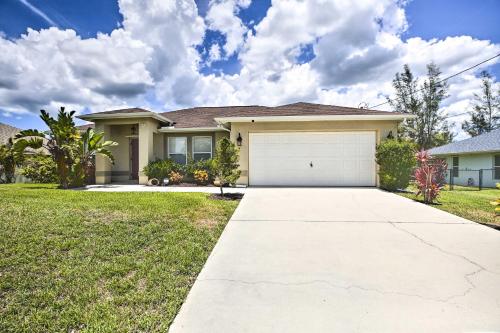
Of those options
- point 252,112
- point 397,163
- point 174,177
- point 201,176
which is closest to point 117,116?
point 174,177

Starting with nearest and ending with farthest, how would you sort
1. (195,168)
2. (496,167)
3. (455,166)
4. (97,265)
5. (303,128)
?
(97,265) → (303,128) → (195,168) → (496,167) → (455,166)

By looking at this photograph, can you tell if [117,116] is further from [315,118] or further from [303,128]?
[315,118]

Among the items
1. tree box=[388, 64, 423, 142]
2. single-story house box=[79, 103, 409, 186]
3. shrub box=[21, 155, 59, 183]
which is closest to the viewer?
single-story house box=[79, 103, 409, 186]

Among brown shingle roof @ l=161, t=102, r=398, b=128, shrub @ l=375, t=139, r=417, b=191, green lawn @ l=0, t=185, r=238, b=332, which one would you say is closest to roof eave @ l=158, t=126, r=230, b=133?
brown shingle roof @ l=161, t=102, r=398, b=128

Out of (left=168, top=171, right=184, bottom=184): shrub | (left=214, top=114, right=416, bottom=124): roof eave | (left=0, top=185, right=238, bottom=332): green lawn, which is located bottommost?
(left=0, top=185, right=238, bottom=332): green lawn

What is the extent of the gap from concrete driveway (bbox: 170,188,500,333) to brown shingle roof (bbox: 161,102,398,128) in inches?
264

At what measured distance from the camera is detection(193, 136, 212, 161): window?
536 inches

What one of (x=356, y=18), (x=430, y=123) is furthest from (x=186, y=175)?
(x=430, y=123)

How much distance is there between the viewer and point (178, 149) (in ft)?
45.1

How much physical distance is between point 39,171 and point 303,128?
14.3m

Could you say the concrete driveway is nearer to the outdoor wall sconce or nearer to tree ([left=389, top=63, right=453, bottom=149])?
the outdoor wall sconce

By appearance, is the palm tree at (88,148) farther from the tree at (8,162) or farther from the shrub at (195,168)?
the tree at (8,162)

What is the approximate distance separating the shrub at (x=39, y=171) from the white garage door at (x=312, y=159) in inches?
413

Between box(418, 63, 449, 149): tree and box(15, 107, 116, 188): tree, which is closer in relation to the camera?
box(15, 107, 116, 188): tree
